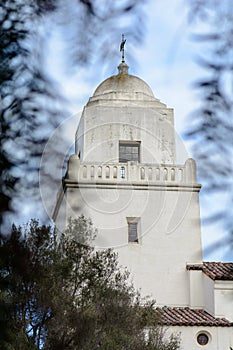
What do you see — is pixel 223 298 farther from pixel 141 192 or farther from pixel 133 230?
pixel 141 192

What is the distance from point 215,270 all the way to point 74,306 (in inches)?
324

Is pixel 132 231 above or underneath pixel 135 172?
underneath

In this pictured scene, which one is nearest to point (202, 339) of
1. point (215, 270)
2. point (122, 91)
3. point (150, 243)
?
point (215, 270)

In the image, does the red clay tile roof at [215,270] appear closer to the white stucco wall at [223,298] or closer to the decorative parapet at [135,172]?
the white stucco wall at [223,298]

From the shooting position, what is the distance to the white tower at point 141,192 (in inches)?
898

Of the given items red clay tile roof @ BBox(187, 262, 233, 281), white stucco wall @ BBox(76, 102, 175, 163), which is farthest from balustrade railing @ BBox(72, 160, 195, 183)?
red clay tile roof @ BBox(187, 262, 233, 281)

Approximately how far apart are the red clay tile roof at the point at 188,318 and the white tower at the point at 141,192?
2.76 feet

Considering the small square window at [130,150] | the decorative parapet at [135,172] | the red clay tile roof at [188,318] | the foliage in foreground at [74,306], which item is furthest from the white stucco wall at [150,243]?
the foliage in foreground at [74,306]

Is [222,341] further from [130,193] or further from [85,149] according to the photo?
[85,149]

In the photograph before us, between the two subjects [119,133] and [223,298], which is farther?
[119,133]

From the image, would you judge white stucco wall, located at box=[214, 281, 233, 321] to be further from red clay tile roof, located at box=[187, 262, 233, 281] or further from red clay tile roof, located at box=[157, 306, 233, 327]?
red clay tile roof, located at box=[157, 306, 233, 327]

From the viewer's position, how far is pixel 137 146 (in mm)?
24438

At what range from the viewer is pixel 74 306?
15312 millimetres

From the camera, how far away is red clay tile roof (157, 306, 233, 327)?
20.1 metres
